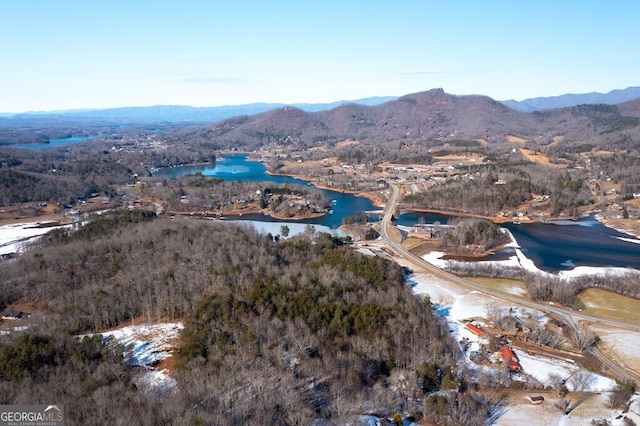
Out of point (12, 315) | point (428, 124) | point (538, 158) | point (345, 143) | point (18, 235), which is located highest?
point (428, 124)

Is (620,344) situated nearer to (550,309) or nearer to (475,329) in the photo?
(550,309)

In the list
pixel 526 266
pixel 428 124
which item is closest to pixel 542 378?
pixel 526 266

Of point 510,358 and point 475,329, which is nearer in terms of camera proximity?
point 510,358

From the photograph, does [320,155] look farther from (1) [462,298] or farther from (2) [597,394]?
(2) [597,394]

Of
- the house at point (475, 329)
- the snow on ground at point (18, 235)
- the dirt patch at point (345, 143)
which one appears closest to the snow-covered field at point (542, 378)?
the house at point (475, 329)

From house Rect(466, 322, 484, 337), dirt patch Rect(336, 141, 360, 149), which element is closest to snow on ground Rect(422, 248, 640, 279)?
house Rect(466, 322, 484, 337)

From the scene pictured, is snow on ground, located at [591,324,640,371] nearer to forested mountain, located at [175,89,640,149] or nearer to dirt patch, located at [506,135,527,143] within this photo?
forested mountain, located at [175,89,640,149]
